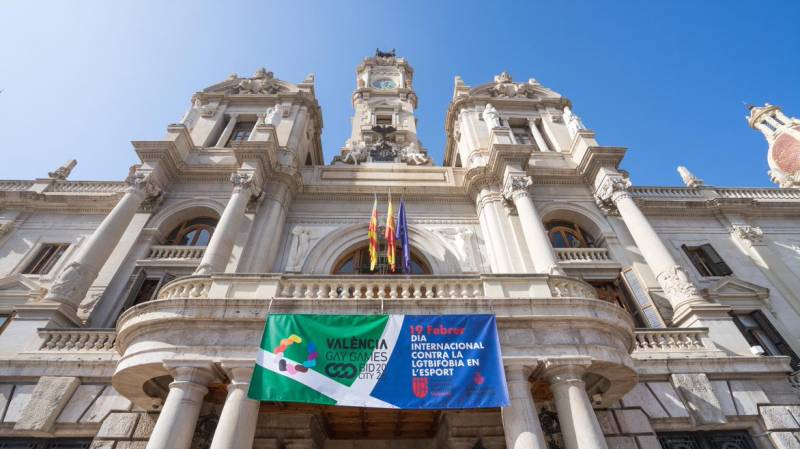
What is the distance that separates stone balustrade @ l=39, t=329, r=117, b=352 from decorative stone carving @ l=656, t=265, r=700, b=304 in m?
18.3

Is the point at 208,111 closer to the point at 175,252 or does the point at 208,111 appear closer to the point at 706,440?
the point at 175,252

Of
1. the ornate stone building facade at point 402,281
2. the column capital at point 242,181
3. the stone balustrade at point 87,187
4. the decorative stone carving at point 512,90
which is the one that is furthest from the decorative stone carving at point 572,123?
the stone balustrade at point 87,187

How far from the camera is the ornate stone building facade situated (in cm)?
931

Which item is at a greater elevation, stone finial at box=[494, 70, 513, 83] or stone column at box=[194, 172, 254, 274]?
stone finial at box=[494, 70, 513, 83]

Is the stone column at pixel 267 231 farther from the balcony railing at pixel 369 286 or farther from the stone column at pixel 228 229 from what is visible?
the balcony railing at pixel 369 286

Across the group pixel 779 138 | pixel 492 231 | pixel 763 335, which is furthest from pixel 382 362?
pixel 779 138

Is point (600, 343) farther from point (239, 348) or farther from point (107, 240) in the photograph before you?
point (107, 240)

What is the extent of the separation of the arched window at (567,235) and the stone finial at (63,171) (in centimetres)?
2548

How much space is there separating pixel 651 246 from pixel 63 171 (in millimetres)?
29196

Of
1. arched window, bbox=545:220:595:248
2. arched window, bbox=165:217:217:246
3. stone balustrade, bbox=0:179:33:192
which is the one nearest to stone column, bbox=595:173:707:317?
arched window, bbox=545:220:595:248

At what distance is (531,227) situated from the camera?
→ 15.0 metres

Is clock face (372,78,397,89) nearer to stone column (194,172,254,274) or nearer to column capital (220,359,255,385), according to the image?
stone column (194,172,254,274)

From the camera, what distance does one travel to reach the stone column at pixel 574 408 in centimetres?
798

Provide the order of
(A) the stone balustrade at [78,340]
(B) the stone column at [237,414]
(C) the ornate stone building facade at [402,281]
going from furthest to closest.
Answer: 1. (A) the stone balustrade at [78,340]
2. (C) the ornate stone building facade at [402,281]
3. (B) the stone column at [237,414]
